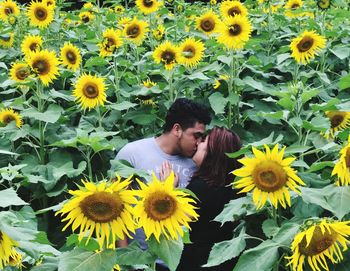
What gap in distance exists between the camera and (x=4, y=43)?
6090 millimetres

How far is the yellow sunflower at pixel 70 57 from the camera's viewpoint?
4965 millimetres

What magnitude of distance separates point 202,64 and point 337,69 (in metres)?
1.24

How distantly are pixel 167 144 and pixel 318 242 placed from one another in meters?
2.18

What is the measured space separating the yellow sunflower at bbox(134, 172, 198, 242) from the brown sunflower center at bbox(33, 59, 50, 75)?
8.64 feet

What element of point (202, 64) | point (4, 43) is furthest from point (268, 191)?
point (4, 43)

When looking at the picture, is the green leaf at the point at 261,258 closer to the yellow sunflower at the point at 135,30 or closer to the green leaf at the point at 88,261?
the green leaf at the point at 88,261

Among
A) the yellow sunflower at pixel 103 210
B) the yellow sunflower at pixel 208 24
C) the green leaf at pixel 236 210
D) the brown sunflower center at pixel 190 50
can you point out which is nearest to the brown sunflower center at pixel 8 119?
the brown sunflower center at pixel 190 50

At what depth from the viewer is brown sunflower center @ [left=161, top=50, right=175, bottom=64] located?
476 centimetres

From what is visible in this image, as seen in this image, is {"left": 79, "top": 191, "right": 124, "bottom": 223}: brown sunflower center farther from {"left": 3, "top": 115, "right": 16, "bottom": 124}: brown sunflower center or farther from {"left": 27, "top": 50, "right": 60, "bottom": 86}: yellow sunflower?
{"left": 3, "top": 115, "right": 16, "bottom": 124}: brown sunflower center

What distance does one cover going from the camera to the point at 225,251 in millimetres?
2439

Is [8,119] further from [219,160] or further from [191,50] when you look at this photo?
[219,160]

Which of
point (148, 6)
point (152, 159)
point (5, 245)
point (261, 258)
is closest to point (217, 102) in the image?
point (152, 159)

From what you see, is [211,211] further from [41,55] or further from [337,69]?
[337,69]

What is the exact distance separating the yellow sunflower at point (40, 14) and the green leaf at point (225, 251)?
385 cm
